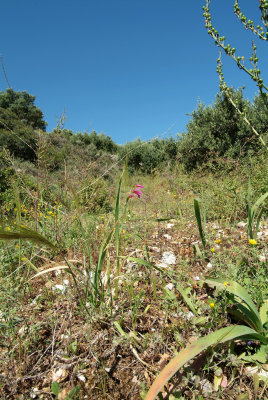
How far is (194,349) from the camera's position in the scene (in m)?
1.01

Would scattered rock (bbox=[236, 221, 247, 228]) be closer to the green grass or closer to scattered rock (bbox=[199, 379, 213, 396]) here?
the green grass

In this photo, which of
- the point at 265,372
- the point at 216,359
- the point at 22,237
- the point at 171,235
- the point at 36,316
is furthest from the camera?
the point at 171,235

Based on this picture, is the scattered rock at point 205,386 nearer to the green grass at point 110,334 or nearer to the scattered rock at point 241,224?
the green grass at point 110,334

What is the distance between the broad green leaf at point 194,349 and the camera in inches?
37.2

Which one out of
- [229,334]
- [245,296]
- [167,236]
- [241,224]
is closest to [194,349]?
[229,334]

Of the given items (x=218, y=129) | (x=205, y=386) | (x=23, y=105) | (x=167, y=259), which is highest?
(x=23, y=105)

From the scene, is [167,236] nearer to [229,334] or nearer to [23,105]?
[229,334]

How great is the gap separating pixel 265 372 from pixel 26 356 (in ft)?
4.31

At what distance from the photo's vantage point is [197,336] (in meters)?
1.36

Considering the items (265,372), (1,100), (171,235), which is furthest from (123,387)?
(1,100)

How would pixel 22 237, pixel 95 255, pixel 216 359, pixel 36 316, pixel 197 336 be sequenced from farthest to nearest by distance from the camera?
pixel 95 255 → pixel 36 316 → pixel 197 336 → pixel 216 359 → pixel 22 237

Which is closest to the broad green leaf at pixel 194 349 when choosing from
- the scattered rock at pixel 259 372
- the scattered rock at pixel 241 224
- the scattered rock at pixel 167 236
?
the scattered rock at pixel 259 372

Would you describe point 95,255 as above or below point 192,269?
above

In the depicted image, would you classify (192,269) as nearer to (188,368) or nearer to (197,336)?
(197,336)
